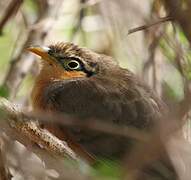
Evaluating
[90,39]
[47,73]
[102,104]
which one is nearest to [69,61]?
[47,73]

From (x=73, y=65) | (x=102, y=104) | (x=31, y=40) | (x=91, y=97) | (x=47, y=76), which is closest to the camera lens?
(x=102, y=104)

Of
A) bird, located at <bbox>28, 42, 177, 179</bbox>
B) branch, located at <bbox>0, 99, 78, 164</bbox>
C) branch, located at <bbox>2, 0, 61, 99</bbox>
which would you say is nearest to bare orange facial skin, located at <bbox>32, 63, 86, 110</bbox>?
bird, located at <bbox>28, 42, 177, 179</bbox>

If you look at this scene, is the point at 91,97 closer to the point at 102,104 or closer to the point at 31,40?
the point at 102,104

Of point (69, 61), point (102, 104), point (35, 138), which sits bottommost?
point (35, 138)

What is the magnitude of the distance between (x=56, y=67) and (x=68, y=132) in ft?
3.25

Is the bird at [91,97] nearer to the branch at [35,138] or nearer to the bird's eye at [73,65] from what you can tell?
the bird's eye at [73,65]

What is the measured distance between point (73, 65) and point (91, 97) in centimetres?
74

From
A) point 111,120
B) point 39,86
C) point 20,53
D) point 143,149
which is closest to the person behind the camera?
point 143,149

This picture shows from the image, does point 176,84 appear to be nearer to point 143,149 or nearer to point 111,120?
point 111,120

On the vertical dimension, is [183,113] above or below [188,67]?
below

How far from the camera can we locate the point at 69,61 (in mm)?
5035

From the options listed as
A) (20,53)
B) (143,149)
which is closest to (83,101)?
(20,53)

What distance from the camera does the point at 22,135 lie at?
9.87ft

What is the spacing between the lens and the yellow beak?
15.8ft
